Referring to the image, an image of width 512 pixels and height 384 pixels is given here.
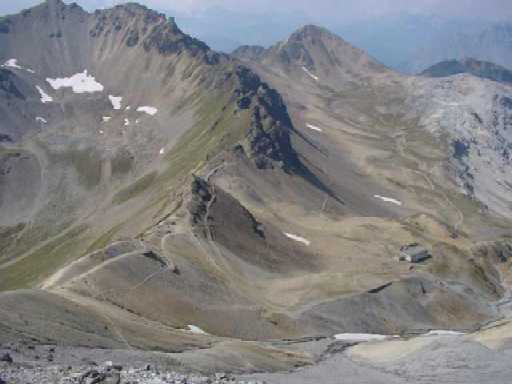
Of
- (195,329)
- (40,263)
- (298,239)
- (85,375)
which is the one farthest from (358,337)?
(40,263)

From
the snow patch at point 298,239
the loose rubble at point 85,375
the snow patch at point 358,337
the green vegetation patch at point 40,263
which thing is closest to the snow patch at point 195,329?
the snow patch at point 358,337

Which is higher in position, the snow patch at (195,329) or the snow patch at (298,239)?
the snow patch at (195,329)

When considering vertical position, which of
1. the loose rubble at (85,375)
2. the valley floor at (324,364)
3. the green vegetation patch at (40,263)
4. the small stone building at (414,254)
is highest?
the loose rubble at (85,375)

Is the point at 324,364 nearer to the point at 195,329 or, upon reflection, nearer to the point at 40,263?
the point at 195,329

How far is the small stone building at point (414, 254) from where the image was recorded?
488 feet

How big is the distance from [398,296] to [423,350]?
44095mm

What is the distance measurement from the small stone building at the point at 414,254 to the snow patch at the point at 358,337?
146 ft

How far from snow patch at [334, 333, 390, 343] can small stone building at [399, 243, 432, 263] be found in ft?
146

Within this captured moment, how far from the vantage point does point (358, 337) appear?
104 m

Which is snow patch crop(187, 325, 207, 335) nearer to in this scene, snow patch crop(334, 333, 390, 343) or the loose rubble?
snow patch crop(334, 333, 390, 343)

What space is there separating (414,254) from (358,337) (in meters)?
50.2

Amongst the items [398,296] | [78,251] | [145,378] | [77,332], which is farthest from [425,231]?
[145,378]

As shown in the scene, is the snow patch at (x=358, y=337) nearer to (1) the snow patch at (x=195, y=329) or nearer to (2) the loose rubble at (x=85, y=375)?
(1) the snow patch at (x=195, y=329)

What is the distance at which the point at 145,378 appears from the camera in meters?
44.7
